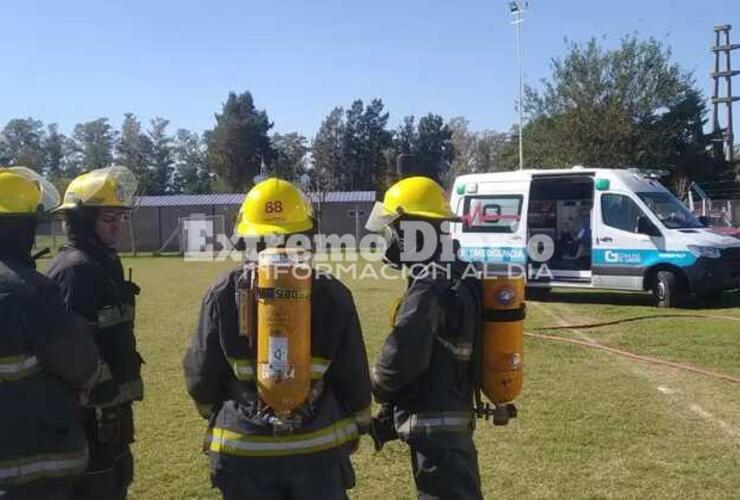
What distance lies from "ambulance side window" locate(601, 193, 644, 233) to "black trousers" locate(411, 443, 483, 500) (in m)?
10.7

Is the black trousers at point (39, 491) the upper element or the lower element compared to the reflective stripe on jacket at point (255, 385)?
lower

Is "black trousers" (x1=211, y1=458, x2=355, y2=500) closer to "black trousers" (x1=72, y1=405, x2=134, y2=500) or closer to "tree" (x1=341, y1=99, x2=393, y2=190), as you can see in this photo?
"black trousers" (x1=72, y1=405, x2=134, y2=500)

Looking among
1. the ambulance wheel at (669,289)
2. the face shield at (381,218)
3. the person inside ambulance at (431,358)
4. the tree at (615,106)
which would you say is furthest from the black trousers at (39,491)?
the tree at (615,106)

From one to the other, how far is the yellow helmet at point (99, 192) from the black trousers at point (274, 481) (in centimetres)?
181

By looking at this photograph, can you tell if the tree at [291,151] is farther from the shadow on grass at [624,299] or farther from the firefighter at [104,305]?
the firefighter at [104,305]

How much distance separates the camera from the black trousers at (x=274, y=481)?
8.96 feet

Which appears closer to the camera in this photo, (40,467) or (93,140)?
(40,467)

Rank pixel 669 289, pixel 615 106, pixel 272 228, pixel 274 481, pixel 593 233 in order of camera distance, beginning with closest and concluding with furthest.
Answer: pixel 274 481 < pixel 272 228 < pixel 669 289 < pixel 593 233 < pixel 615 106

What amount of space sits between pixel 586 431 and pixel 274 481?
12.7ft

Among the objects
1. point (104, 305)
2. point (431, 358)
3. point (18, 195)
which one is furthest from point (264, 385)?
point (104, 305)

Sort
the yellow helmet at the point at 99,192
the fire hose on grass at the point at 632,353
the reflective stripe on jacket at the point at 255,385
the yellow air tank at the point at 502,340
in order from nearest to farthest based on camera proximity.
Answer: the reflective stripe on jacket at the point at 255,385 → the yellow air tank at the point at 502,340 → the yellow helmet at the point at 99,192 → the fire hose on grass at the point at 632,353

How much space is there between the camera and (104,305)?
12.4 ft

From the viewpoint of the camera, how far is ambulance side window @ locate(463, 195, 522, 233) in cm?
1435

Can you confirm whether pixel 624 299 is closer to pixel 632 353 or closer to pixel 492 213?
pixel 492 213
